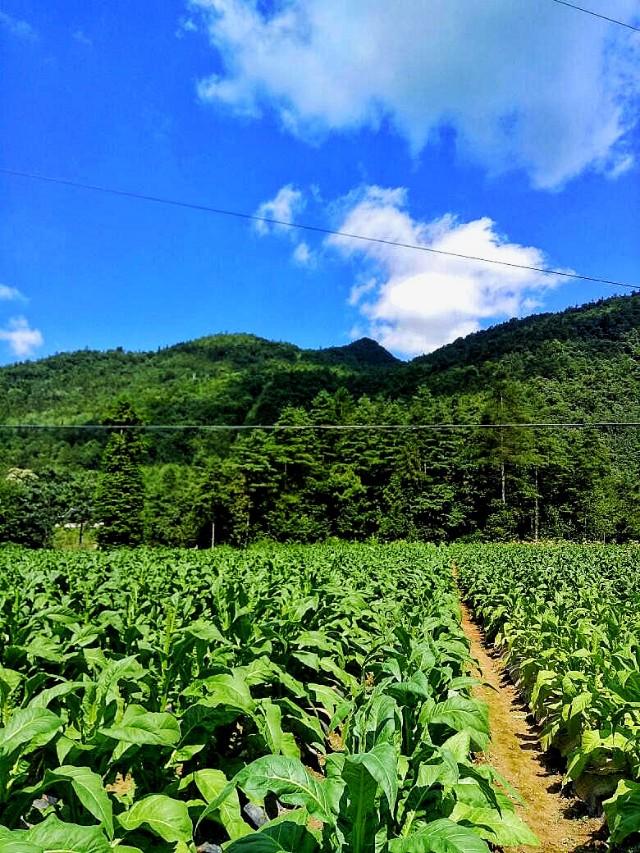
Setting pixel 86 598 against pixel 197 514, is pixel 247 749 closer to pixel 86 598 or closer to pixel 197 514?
pixel 86 598

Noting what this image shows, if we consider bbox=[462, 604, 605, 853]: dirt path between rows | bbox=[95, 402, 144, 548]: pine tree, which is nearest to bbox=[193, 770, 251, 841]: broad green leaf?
bbox=[462, 604, 605, 853]: dirt path between rows

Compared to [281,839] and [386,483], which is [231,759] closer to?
[281,839]

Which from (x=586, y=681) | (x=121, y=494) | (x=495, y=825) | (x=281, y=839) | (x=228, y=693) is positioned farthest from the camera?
(x=121, y=494)

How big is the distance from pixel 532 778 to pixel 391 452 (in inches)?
1776

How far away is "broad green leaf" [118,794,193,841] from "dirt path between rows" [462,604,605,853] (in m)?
2.48

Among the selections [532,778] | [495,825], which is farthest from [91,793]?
[532,778]

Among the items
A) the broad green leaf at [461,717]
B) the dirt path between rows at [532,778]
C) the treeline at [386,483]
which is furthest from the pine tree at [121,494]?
the broad green leaf at [461,717]

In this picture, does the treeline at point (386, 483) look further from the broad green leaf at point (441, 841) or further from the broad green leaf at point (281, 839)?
the broad green leaf at point (441, 841)

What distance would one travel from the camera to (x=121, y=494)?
158 ft

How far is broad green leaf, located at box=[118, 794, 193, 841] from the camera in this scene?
6.95ft

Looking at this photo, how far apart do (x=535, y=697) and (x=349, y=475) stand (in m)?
41.8

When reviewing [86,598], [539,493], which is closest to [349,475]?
[539,493]

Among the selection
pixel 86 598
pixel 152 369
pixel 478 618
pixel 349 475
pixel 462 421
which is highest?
pixel 152 369

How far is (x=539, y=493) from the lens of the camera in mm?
52031
